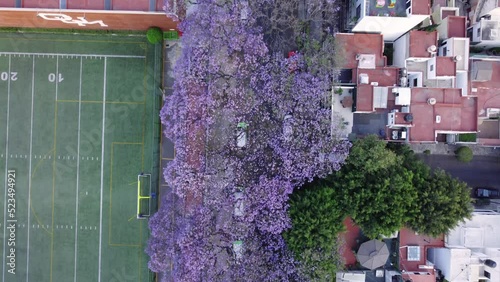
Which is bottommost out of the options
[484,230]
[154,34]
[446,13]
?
[484,230]

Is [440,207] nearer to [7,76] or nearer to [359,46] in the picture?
[359,46]

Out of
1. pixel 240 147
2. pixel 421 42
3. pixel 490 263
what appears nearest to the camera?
pixel 240 147

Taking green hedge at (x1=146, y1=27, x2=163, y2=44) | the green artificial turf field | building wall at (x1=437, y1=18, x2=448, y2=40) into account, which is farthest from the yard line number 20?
building wall at (x1=437, y1=18, x2=448, y2=40)

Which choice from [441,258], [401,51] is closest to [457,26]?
[401,51]

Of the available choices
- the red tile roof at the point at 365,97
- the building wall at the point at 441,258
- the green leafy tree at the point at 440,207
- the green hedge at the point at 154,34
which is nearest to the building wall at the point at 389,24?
the red tile roof at the point at 365,97

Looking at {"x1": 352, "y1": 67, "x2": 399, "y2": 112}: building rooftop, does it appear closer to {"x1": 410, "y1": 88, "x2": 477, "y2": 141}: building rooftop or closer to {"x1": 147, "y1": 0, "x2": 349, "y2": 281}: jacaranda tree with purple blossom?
{"x1": 410, "y1": 88, "x2": 477, "y2": 141}: building rooftop

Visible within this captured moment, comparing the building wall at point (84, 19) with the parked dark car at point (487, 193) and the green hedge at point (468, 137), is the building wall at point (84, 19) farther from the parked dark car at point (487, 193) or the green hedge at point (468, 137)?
the parked dark car at point (487, 193)

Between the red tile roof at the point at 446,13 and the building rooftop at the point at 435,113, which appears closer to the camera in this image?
the building rooftop at the point at 435,113

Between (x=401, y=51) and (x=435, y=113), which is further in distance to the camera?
(x=401, y=51)
